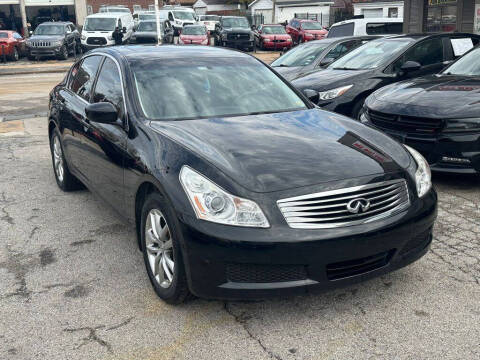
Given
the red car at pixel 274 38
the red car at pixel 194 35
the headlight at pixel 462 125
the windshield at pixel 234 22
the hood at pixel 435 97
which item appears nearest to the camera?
the headlight at pixel 462 125

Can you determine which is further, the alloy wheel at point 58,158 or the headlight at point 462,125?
the alloy wheel at point 58,158

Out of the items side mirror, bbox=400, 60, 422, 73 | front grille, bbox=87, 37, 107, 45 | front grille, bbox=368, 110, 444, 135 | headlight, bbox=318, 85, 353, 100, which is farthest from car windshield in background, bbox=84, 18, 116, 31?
front grille, bbox=368, 110, 444, 135

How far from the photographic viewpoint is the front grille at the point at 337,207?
2.96 metres

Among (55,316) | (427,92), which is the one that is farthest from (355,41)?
(55,316)

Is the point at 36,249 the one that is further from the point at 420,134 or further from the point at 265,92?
the point at 420,134

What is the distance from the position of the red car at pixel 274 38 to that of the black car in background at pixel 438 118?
77.0 ft

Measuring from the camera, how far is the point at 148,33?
26.6 meters

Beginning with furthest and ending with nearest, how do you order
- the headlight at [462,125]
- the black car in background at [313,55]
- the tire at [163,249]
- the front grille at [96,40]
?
the front grille at [96,40]
the black car in background at [313,55]
the headlight at [462,125]
the tire at [163,249]

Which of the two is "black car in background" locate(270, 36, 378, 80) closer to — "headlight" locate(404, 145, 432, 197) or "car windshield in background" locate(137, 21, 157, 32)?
"headlight" locate(404, 145, 432, 197)

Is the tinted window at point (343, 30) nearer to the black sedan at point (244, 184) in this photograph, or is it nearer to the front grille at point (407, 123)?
the front grille at point (407, 123)

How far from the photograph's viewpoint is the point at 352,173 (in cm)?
319

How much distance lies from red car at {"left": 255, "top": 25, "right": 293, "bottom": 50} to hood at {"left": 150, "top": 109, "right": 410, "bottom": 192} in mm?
25986

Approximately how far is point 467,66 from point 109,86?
15.3 ft

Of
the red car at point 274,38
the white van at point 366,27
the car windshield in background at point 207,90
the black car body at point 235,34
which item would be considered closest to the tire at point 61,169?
the car windshield in background at point 207,90
